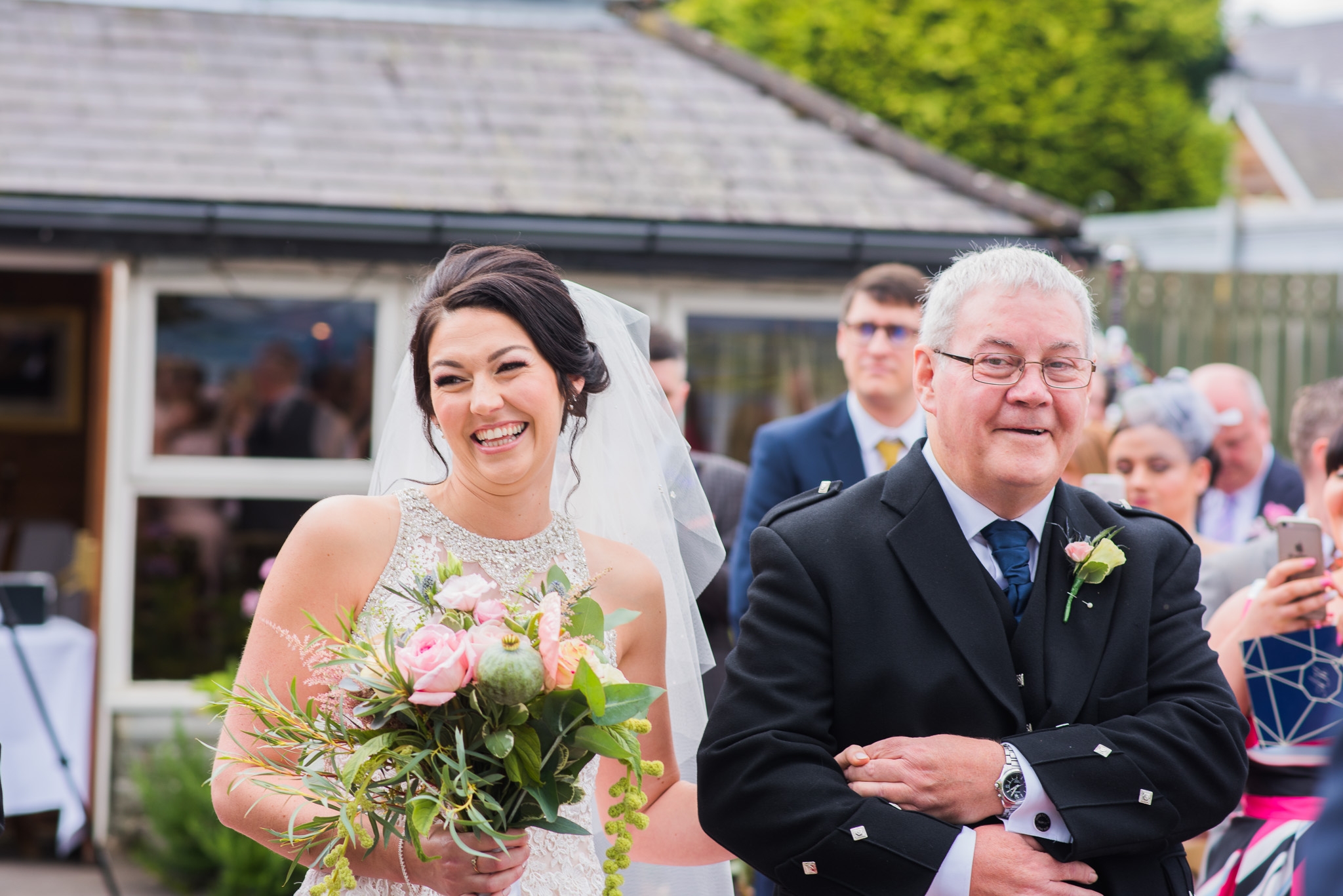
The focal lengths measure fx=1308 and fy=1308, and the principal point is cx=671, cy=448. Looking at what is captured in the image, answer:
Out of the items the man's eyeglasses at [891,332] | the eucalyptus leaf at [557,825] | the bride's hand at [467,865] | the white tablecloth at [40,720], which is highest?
the man's eyeglasses at [891,332]

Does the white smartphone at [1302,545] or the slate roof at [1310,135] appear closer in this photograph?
the white smartphone at [1302,545]

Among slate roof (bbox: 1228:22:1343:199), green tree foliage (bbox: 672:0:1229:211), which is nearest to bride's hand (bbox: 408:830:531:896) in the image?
green tree foliage (bbox: 672:0:1229:211)

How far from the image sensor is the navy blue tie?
235 centimetres

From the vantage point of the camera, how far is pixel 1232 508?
5719 millimetres

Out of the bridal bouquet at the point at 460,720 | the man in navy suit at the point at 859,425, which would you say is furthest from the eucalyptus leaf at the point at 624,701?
the man in navy suit at the point at 859,425

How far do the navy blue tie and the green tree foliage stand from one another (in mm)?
20518

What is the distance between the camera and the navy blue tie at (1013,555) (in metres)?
2.35

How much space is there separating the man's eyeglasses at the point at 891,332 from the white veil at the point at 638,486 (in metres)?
1.50

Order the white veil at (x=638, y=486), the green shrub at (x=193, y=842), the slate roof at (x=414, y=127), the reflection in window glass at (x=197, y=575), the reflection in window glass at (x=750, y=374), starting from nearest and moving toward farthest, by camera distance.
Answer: the white veil at (x=638, y=486) < the green shrub at (x=193, y=842) < the slate roof at (x=414, y=127) < the reflection in window glass at (x=197, y=575) < the reflection in window glass at (x=750, y=374)

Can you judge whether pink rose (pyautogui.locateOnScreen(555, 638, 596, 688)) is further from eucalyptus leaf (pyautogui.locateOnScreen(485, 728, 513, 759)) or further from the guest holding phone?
the guest holding phone

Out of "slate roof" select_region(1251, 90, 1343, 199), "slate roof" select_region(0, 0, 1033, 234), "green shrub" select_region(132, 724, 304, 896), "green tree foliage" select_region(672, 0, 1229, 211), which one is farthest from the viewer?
"slate roof" select_region(1251, 90, 1343, 199)

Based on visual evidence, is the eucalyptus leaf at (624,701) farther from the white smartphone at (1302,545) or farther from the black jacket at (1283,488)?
the black jacket at (1283,488)

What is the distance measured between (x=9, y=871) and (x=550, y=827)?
554 cm

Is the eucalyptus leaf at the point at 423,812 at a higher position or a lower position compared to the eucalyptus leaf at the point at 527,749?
lower
